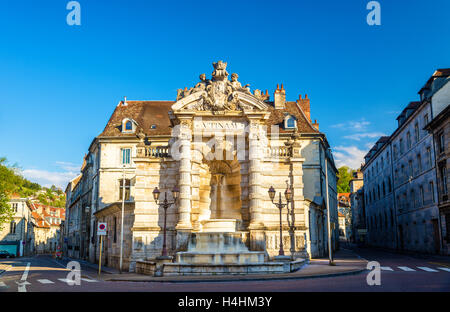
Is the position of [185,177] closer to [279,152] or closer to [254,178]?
[254,178]

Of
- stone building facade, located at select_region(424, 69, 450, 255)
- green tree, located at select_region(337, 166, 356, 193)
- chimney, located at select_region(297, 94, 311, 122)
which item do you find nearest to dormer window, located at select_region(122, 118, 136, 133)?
chimney, located at select_region(297, 94, 311, 122)

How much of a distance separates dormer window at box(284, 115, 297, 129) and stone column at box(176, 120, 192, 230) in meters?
19.3

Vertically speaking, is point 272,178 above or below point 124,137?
below

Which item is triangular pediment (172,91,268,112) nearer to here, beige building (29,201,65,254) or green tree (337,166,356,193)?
beige building (29,201,65,254)

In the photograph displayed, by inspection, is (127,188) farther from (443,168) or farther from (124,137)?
(443,168)

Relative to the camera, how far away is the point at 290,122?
42.2m

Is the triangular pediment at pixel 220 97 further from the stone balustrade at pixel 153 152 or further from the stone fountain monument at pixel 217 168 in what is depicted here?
the stone balustrade at pixel 153 152

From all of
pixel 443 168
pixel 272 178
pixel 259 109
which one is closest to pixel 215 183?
pixel 272 178

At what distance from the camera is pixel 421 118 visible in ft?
129

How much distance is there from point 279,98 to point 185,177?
2427 cm

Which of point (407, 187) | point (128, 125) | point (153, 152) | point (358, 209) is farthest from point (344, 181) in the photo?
point (153, 152)

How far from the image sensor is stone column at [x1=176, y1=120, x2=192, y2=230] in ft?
76.8

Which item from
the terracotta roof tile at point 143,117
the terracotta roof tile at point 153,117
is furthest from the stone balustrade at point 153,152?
the terracotta roof tile at point 143,117
